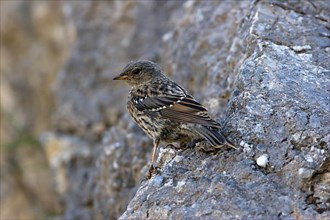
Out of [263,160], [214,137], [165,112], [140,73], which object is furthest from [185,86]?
[263,160]

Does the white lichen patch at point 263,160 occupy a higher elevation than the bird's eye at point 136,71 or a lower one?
lower

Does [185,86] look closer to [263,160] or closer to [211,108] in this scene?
[211,108]

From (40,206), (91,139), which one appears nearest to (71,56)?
(91,139)

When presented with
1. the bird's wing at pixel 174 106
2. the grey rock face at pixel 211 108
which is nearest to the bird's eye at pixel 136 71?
the bird's wing at pixel 174 106

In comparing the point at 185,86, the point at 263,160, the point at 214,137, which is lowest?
the point at 185,86

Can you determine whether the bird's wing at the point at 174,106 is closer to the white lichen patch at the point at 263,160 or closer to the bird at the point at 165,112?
the bird at the point at 165,112
